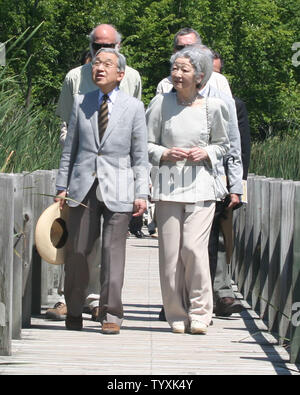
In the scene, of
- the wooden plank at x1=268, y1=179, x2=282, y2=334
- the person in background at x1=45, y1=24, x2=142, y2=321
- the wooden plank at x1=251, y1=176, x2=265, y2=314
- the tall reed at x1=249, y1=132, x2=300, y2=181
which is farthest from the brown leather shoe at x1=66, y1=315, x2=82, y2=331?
the tall reed at x1=249, y1=132, x2=300, y2=181

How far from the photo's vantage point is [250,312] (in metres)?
10.3

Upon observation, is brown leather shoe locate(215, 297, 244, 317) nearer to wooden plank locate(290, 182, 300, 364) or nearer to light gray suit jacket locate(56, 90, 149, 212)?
light gray suit jacket locate(56, 90, 149, 212)

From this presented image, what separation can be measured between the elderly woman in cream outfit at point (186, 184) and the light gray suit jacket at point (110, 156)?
0.22 metres

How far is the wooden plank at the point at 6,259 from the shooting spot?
269 inches

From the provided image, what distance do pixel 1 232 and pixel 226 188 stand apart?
9.47 feet

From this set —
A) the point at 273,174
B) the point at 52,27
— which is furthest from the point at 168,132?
the point at 52,27

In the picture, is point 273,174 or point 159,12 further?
point 159,12

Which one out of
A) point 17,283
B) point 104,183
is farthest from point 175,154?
point 17,283

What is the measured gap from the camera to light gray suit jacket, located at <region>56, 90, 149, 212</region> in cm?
848

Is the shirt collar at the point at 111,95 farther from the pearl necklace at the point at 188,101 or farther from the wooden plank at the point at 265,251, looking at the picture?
the wooden plank at the point at 265,251

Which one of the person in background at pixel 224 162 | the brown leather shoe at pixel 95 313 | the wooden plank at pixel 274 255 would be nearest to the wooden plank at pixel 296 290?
the wooden plank at pixel 274 255

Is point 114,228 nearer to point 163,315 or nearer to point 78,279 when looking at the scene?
point 78,279

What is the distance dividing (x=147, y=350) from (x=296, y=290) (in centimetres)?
105
